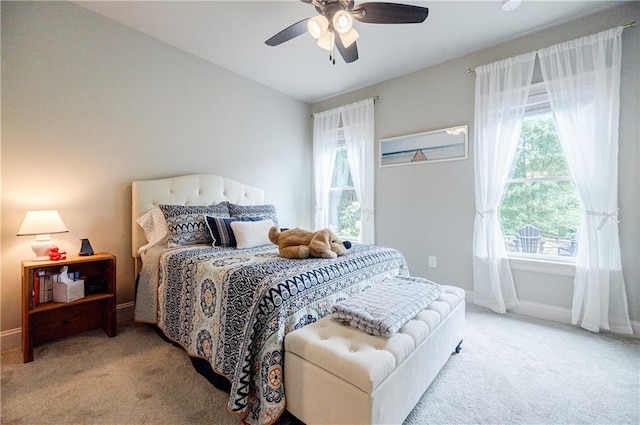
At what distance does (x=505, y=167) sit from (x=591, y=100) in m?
0.81

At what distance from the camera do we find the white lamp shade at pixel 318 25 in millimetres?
1873

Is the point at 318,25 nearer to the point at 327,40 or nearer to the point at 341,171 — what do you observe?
the point at 327,40

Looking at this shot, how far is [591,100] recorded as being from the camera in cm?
238

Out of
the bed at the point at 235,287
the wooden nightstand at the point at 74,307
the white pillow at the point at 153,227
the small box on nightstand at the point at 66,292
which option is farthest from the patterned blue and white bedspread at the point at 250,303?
the small box on nightstand at the point at 66,292

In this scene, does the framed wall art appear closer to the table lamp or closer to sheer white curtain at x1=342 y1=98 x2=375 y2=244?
sheer white curtain at x1=342 y1=98 x2=375 y2=244

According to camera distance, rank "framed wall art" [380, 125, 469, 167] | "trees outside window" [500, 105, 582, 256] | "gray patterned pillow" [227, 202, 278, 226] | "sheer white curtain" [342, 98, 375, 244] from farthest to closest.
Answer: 1. "sheer white curtain" [342, 98, 375, 244]
2. "framed wall art" [380, 125, 469, 167]
3. "gray patterned pillow" [227, 202, 278, 226]
4. "trees outside window" [500, 105, 582, 256]

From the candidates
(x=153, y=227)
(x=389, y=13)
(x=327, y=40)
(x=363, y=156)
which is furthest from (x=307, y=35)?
(x=153, y=227)

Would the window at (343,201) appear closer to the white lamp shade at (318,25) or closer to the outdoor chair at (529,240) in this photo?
the outdoor chair at (529,240)

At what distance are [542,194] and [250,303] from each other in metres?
2.94

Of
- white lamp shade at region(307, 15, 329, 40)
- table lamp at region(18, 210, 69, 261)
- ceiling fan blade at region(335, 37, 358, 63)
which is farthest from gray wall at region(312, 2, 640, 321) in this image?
table lamp at region(18, 210, 69, 261)

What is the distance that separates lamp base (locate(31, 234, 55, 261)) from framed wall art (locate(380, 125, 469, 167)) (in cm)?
349

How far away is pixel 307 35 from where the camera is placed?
2.76 metres

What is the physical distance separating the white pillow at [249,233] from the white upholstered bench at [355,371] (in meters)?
1.23

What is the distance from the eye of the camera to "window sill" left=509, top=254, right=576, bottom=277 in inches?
100.0
